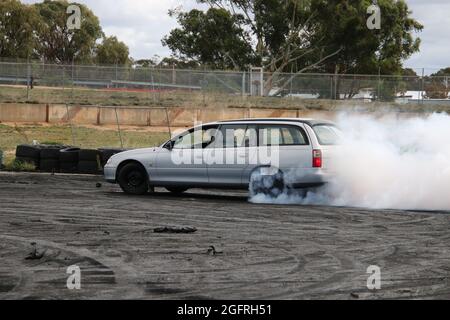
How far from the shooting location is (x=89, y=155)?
18641 mm

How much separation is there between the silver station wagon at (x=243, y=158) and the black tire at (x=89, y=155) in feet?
12.1

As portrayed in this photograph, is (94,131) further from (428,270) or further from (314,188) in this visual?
(428,270)

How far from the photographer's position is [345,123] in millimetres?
14875

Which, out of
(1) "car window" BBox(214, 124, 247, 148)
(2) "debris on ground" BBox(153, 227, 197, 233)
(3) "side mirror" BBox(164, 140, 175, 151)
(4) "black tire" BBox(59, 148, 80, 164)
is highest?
(1) "car window" BBox(214, 124, 247, 148)

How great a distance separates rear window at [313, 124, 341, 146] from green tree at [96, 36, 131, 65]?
73451mm

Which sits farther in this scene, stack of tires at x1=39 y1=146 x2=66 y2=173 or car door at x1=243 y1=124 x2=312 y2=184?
stack of tires at x1=39 y1=146 x2=66 y2=173

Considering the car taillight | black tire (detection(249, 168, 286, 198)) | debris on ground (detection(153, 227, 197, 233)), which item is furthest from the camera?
black tire (detection(249, 168, 286, 198))

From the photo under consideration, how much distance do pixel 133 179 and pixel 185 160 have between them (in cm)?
130

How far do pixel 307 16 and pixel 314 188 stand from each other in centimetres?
4098

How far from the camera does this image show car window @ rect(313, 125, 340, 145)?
1352cm

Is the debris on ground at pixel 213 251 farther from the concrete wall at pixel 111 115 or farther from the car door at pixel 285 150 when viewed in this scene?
the concrete wall at pixel 111 115

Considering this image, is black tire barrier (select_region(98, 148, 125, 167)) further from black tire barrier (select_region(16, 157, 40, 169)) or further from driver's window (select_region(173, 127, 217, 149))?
driver's window (select_region(173, 127, 217, 149))

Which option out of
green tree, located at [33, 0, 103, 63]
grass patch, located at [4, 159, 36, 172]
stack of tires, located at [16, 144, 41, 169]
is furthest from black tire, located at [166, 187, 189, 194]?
green tree, located at [33, 0, 103, 63]
